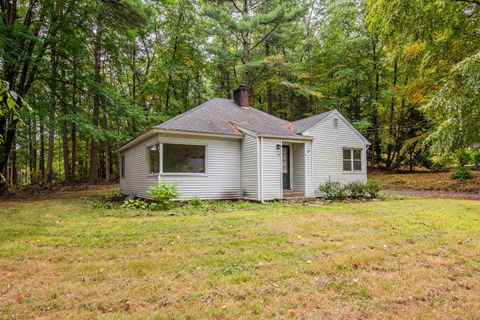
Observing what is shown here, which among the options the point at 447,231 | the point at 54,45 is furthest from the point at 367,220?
the point at 54,45

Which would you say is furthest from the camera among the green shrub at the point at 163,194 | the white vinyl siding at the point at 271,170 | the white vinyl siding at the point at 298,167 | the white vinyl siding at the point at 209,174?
the white vinyl siding at the point at 298,167

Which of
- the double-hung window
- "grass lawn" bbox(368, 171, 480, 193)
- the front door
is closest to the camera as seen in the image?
the double-hung window

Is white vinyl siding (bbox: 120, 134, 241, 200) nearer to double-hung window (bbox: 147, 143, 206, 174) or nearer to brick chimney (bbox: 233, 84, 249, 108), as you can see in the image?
double-hung window (bbox: 147, 143, 206, 174)

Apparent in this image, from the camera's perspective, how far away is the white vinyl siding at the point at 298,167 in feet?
40.5

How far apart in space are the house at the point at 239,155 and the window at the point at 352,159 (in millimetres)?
42

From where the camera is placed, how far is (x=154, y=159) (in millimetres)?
11180

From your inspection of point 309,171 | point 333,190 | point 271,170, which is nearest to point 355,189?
point 333,190

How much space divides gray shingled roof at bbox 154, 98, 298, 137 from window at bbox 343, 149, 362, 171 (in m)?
2.95

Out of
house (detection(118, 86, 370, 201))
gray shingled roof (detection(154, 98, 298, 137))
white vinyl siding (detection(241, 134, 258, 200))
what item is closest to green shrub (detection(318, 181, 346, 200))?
house (detection(118, 86, 370, 201))

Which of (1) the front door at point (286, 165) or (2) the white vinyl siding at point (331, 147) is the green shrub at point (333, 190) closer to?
(2) the white vinyl siding at point (331, 147)

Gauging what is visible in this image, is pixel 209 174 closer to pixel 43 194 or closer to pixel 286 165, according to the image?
pixel 286 165

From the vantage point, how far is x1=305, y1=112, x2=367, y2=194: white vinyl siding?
1284cm

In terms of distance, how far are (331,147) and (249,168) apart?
4342 mm

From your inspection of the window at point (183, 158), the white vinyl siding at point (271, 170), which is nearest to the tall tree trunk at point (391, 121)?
the white vinyl siding at point (271, 170)
